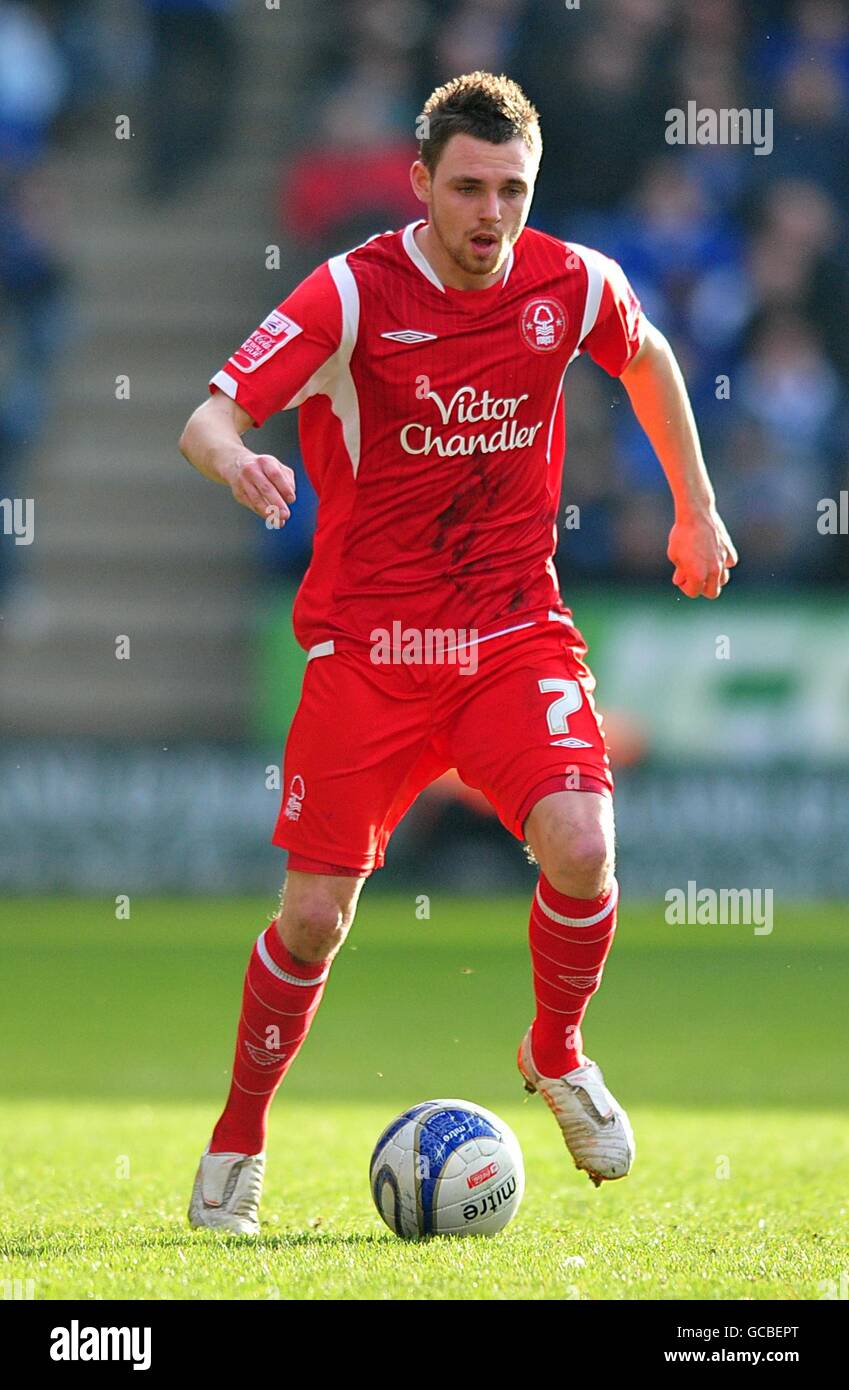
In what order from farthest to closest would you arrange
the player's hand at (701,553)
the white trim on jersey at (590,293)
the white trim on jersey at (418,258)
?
the player's hand at (701,553)
the white trim on jersey at (590,293)
the white trim on jersey at (418,258)

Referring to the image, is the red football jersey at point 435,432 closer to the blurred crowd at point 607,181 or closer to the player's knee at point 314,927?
the player's knee at point 314,927

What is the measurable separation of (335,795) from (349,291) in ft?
3.91

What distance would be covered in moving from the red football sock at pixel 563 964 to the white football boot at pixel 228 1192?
0.75m

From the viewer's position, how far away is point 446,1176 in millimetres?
4648

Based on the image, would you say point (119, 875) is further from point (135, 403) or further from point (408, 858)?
point (135, 403)

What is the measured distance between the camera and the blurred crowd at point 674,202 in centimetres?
1270

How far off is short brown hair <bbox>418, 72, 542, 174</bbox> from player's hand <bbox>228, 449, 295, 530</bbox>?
1.02m

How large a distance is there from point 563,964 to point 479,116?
1.99 meters

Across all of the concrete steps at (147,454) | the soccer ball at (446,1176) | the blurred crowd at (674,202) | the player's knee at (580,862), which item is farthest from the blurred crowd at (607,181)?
the soccer ball at (446,1176)

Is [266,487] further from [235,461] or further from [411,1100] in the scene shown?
[411,1100]

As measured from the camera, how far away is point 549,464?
203 inches
